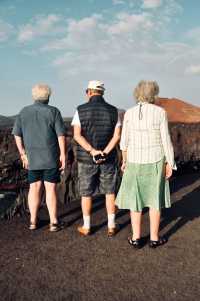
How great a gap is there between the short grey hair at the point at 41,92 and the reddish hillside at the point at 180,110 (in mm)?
7561

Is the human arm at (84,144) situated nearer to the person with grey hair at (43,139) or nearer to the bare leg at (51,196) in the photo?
the person with grey hair at (43,139)

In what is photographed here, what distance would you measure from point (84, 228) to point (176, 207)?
2089 millimetres

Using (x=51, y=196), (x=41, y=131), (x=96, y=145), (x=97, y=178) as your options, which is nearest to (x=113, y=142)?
(x=96, y=145)

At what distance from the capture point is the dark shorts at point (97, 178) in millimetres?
4887

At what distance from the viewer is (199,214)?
19.8ft

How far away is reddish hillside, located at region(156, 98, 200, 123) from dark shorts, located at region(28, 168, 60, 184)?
24.8 ft

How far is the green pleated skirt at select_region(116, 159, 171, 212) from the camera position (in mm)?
4457

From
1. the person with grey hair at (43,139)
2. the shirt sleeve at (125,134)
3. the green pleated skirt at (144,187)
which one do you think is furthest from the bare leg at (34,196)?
the shirt sleeve at (125,134)

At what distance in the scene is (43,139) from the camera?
4875 mm

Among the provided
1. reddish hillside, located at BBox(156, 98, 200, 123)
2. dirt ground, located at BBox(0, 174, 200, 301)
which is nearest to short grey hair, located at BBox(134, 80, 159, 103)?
dirt ground, located at BBox(0, 174, 200, 301)

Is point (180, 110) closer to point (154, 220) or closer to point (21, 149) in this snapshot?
point (21, 149)

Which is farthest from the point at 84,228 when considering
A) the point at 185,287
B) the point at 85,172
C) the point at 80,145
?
the point at 185,287

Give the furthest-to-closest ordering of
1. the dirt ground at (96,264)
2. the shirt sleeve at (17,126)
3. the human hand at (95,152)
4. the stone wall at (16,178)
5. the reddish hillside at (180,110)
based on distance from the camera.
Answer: the reddish hillside at (180,110)
the stone wall at (16,178)
the shirt sleeve at (17,126)
the human hand at (95,152)
the dirt ground at (96,264)

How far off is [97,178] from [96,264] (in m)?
1.25
